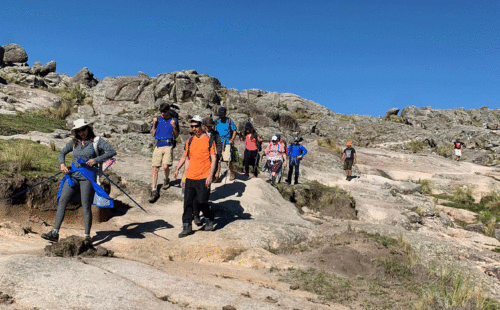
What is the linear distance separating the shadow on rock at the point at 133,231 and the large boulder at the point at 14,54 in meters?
39.6

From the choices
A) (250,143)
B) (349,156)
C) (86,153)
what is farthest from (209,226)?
(349,156)

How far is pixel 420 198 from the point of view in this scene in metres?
18.3

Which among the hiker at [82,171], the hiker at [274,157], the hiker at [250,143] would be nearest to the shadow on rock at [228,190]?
the hiker at [250,143]

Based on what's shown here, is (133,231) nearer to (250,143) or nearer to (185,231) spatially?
(185,231)

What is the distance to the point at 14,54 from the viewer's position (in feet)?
130

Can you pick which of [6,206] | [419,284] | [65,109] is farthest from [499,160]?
[6,206]

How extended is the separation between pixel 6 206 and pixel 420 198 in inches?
670

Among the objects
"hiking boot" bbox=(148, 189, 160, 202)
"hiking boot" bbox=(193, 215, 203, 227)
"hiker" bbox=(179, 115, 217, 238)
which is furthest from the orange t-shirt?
"hiking boot" bbox=(148, 189, 160, 202)

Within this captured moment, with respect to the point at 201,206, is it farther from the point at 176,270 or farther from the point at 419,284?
the point at 419,284

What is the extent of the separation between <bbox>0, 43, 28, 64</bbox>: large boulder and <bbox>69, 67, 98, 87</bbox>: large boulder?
5.04m

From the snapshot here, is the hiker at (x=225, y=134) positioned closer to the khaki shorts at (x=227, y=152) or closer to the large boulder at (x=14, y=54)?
the khaki shorts at (x=227, y=152)

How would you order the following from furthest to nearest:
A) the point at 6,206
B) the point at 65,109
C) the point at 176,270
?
the point at 65,109, the point at 6,206, the point at 176,270

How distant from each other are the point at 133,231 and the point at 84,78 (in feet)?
125

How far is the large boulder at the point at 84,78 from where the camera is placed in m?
40.8
